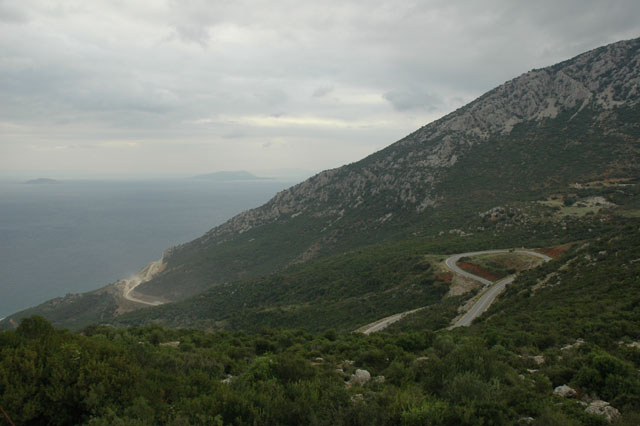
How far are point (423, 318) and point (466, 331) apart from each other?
293 inches

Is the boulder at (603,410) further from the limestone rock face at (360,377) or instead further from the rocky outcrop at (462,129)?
the rocky outcrop at (462,129)

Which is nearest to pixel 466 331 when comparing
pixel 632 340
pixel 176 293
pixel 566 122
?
pixel 632 340

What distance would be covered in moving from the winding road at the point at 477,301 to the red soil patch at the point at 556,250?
640 mm

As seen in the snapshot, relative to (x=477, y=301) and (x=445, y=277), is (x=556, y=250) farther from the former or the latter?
(x=477, y=301)

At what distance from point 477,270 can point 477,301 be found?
800 cm

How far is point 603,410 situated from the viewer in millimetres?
6629

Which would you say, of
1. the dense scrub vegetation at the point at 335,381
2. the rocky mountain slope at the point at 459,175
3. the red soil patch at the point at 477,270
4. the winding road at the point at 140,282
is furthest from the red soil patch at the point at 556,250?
the winding road at the point at 140,282

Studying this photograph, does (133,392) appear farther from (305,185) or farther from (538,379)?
(305,185)

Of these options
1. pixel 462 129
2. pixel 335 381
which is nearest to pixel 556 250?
pixel 335 381

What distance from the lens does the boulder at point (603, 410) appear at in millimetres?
6297

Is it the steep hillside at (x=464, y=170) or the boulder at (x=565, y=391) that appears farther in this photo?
the steep hillside at (x=464, y=170)

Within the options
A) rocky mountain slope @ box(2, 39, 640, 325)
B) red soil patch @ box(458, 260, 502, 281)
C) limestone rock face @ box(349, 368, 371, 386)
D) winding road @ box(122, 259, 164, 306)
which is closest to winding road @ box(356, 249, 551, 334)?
red soil patch @ box(458, 260, 502, 281)

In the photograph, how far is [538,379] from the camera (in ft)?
27.7

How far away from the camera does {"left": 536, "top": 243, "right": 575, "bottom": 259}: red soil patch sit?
30781 millimetres
